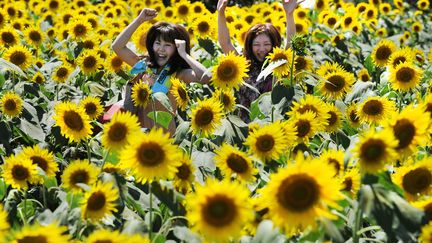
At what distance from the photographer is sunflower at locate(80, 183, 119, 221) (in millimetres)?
1928

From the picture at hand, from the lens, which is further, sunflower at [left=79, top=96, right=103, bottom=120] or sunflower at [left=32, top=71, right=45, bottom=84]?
sunflower at [left=32, top=71, right=45, bottom=84]

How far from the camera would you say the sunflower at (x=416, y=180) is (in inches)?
78.2

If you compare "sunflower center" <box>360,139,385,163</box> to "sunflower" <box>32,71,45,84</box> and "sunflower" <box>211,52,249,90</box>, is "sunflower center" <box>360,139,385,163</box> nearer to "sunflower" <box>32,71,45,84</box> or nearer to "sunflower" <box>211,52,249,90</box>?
"sunflower" <box>211,52,249,90</box>

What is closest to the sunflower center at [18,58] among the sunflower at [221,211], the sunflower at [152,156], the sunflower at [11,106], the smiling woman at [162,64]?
the smiling woman at [162,64]

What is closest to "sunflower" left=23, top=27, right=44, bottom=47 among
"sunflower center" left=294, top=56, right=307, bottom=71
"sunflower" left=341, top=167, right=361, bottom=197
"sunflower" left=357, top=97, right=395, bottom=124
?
"sunflower center" left=294, top=56, right=307, bottom=71

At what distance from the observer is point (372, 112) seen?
2945 millimetres

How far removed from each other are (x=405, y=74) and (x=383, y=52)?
0.81 metres

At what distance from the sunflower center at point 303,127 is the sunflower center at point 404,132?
1.84ft

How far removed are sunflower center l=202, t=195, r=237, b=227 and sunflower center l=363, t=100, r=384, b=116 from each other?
1459 mm

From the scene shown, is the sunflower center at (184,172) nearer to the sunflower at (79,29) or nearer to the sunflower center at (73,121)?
the sunflower center at (73,121)

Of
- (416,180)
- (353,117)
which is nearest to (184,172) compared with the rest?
(416,180)

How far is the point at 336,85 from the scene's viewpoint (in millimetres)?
3346

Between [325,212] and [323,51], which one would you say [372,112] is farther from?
[323,51]

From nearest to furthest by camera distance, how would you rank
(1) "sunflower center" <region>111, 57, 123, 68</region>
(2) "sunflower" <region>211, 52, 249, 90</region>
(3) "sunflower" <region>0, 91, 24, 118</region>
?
(2) "sunflower" <region>211, 52, 249, 90</region> → (3) "sunflower" <region>0, 91, 24, 118</region> → (1) "sunflower center" <region>111, 57, 123, 68</region>
